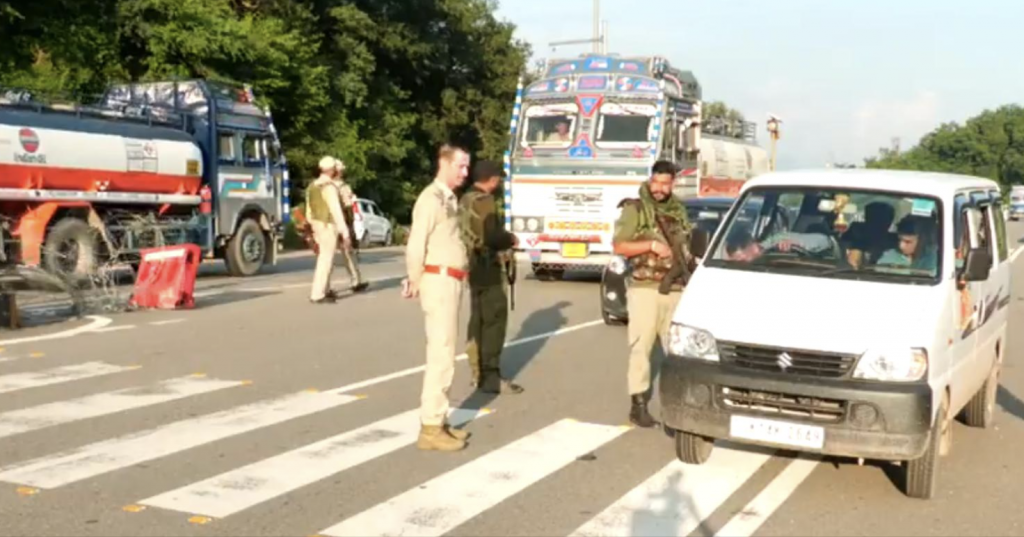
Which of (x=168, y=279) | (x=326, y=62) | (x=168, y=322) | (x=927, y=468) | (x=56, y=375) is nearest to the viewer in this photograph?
(x=927, y=468)

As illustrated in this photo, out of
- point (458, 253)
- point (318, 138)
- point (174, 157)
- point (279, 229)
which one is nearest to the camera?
point (458, 253)

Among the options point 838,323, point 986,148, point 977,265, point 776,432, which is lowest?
point 776,432

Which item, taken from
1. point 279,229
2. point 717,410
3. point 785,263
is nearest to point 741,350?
point 717,410

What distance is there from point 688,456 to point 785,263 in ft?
4.24

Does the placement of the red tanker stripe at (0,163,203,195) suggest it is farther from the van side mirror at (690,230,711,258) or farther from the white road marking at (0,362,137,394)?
the van side mirror at (690,230,711,258)

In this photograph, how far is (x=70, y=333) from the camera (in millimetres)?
12406

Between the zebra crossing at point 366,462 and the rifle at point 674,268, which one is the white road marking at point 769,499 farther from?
the rifle at point 674,268

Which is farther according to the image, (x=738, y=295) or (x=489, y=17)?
(x=489, y=17)

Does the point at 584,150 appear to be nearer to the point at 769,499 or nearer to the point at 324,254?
the point at 324,254

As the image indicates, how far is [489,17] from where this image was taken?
5053cm

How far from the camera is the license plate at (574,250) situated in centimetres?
1889

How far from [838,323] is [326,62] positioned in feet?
118

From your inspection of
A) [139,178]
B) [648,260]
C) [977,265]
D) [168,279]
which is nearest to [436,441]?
[648,260]

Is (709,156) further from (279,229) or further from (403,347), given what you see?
(403,347)
